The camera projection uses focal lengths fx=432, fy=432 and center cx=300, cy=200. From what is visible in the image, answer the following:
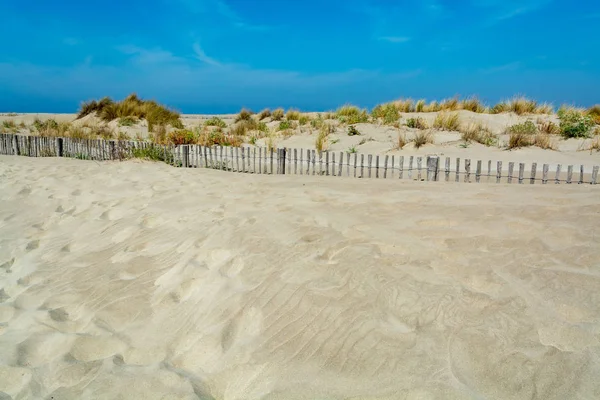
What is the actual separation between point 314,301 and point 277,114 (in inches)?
672

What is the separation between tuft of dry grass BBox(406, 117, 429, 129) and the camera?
14.3 meters

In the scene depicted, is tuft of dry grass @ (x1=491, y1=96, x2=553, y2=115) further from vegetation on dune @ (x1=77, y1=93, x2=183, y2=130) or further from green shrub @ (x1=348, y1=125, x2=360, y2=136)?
vegetation on dune @ (x1=77, y1=93, x2=183, y2=130)

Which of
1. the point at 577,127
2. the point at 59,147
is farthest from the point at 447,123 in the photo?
the point at 59,147

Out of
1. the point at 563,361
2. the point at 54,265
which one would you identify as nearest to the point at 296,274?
the point at 563,361

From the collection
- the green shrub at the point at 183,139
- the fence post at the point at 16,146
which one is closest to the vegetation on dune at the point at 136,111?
the green shrub at the point at 183,139

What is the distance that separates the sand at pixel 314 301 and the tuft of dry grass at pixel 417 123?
385 inches

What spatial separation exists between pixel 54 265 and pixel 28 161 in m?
8.00

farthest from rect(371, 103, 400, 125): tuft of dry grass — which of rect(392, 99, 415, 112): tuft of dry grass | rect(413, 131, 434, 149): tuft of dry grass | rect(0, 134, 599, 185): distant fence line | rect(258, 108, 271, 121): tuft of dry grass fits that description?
rect(258, 108, 271, 121): tuft of dry grass

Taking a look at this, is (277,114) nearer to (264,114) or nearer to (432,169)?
(264,114)

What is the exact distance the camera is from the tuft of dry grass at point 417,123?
14.3 meters

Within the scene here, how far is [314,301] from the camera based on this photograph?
2.67m

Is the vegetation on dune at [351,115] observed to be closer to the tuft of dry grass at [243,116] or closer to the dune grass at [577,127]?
the tuft of dry grass at [243,116]

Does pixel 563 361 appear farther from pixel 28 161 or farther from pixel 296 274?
pixel 28 161

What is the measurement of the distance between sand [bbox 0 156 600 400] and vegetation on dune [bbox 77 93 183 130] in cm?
1384
